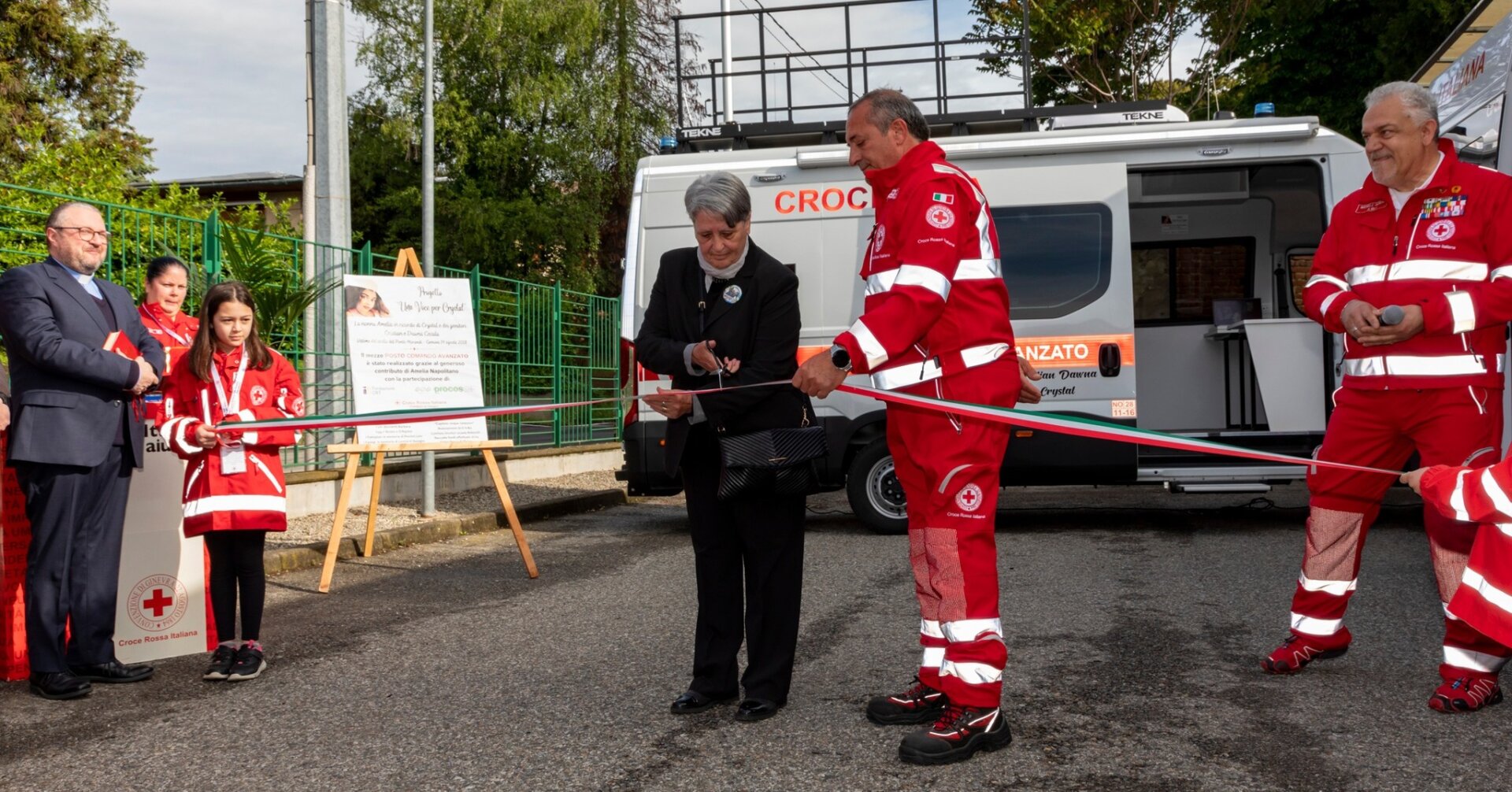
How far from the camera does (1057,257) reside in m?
9.15

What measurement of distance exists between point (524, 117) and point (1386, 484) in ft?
103

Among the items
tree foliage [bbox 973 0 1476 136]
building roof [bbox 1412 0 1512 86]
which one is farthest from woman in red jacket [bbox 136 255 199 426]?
tree foliage [bbox 973 0 1476 136]

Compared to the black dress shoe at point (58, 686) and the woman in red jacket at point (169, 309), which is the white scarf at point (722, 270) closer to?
the black dress shoe at point (58, 686)

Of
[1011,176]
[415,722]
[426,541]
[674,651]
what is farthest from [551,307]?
[415,722]

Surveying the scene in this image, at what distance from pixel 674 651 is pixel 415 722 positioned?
1343mm

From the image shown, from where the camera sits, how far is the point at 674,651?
5406 mm

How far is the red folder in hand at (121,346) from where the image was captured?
5098 mm

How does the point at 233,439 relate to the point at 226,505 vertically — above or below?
above

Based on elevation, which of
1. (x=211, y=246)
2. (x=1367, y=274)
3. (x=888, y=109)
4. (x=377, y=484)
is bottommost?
(x=377, y=484)

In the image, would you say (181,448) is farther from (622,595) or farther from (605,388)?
(605,388)

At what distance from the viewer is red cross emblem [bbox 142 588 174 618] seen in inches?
209

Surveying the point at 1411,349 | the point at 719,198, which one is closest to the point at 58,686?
the point at 719,198

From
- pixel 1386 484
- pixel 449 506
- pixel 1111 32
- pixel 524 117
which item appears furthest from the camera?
pixel 524 117

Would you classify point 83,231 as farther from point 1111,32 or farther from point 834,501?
point 1111,32
